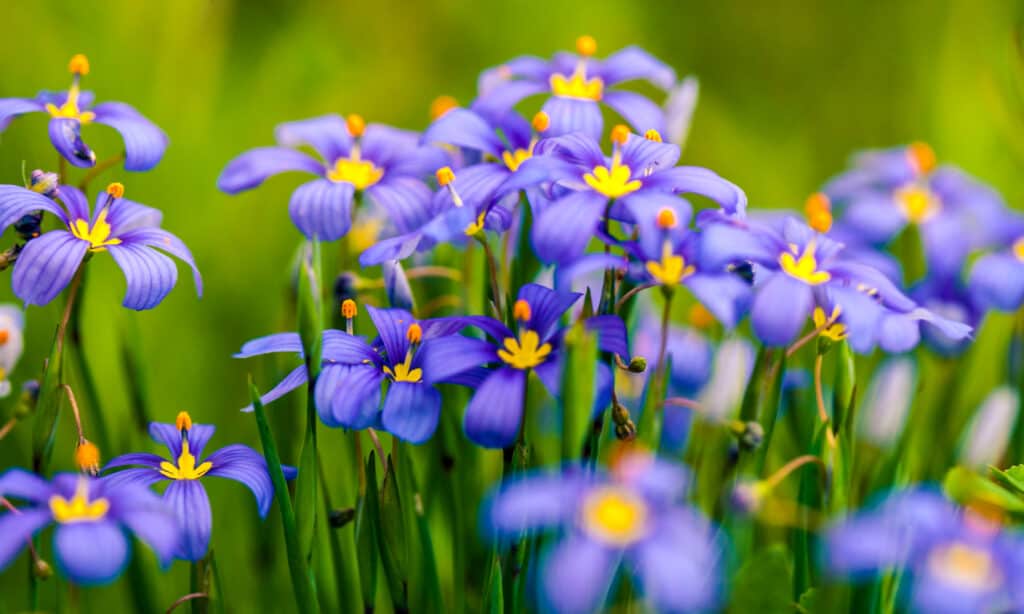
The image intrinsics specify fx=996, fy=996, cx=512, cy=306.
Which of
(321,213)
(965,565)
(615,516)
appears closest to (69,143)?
(321,213)

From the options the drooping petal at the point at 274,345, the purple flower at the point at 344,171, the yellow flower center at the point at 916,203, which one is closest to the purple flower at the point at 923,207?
the yellow flower center at the point at 916,203

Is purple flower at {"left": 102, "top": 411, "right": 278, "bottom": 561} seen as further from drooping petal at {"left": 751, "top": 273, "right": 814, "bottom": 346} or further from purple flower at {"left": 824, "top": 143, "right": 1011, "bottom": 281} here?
purple flower at {"left": 824, "top": 143, "right": 1011, "bottom": 281}

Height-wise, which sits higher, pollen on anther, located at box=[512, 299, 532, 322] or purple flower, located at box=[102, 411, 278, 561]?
pollen on anther, located at box=[512, 299, 532, 322]

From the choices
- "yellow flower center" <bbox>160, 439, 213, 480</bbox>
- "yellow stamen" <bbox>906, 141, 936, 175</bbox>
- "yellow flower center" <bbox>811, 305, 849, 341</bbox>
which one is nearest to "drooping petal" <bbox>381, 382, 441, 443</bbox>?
"yellow flower center" <bbox>160, 439, 213, 480</bbox>

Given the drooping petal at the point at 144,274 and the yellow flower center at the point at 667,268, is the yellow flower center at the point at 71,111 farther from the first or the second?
the yellow flower center at the point at 667,268

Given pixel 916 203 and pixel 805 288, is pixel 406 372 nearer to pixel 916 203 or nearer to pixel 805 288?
pixel 805 288
